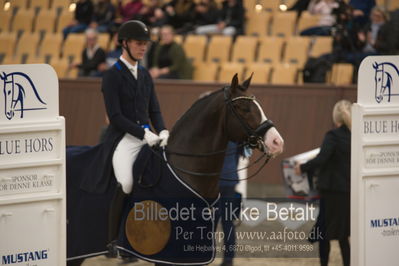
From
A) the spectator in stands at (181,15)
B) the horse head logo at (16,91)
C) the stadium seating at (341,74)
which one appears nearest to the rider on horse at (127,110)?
the horse head logo at (16,91)

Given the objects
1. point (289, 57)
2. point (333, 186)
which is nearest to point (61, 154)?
point (333, 186)

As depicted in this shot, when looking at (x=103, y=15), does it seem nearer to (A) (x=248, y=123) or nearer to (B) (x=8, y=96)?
(A) (x=248, y=123)

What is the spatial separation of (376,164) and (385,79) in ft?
2.18

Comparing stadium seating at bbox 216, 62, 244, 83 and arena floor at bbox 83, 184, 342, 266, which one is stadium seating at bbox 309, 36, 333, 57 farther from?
arena floor at bbox 83, 184, 342, 266

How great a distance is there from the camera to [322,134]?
468 inches

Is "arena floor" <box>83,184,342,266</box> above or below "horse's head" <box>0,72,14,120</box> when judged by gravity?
below

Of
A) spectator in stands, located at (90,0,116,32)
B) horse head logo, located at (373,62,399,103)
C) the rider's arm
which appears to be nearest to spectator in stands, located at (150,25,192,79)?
spectator in stands, located at (90,0,116,32)

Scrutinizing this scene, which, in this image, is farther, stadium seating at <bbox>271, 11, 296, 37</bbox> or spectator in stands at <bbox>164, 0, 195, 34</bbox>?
spectator in stands at <bbox>164, 0, 195, 34</bbox>

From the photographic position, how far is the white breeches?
6449 millimetres

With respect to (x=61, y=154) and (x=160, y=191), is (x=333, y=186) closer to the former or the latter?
(x=160, y=191)

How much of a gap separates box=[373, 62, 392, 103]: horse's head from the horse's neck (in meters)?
1.27

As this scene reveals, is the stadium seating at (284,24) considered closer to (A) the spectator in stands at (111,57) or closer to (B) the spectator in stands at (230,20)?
(B) the spectator in stands at (230,20)

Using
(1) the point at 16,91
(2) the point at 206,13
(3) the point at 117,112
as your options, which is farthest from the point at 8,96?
(2) the point at 206,13

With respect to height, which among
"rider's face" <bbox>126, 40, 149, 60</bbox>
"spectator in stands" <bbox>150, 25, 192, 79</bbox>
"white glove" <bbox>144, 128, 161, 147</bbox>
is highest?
"spectator in stands" <bbox>150, 25, 192, 79</bbox>
